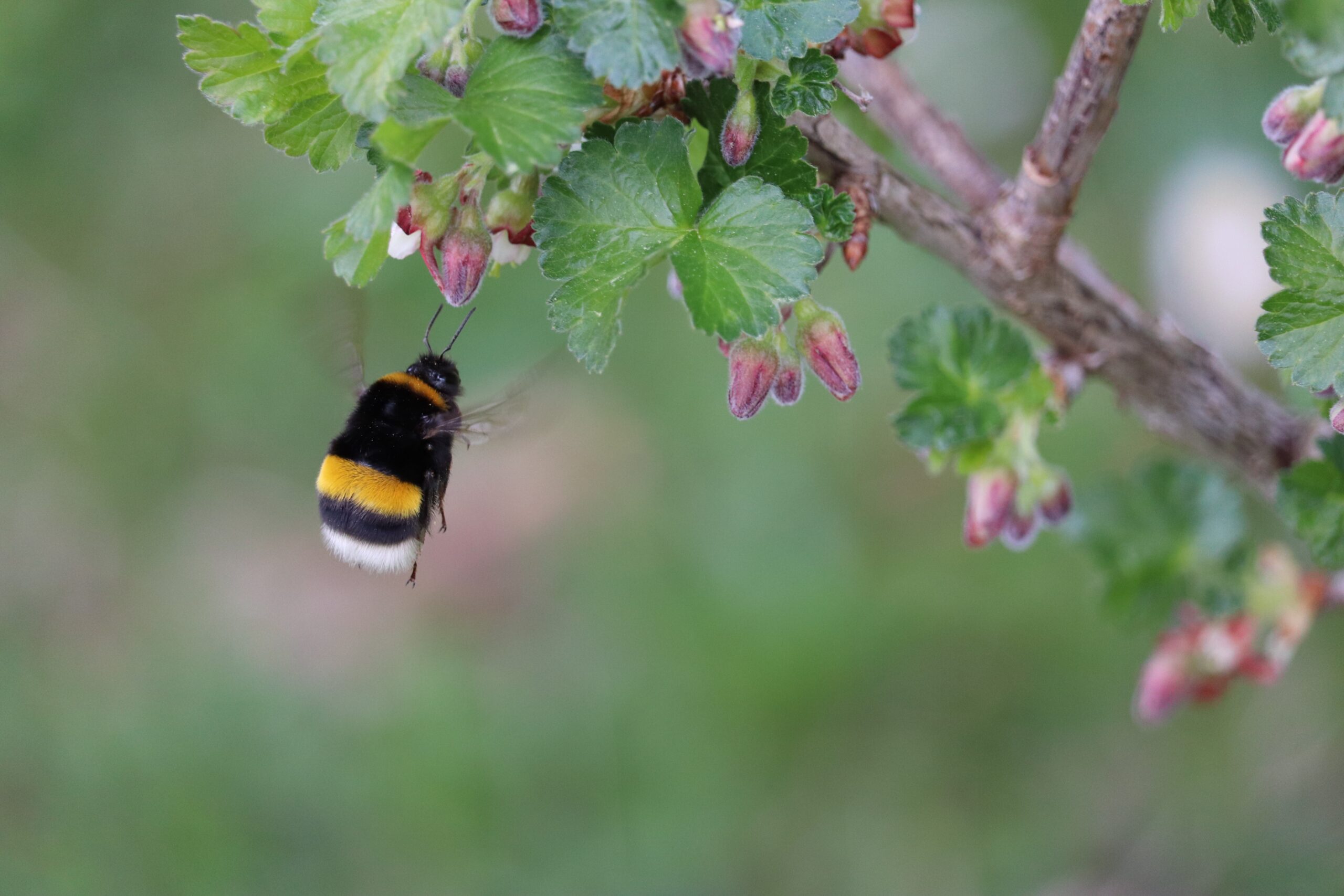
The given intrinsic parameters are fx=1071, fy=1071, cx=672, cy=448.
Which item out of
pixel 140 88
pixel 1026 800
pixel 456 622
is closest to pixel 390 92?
pixel 1026 800

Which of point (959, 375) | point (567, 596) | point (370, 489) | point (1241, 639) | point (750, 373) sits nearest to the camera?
point (750, 373)

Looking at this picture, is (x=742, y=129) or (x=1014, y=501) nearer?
(x=742, y=129)

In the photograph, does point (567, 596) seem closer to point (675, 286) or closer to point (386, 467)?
point (386, 467)

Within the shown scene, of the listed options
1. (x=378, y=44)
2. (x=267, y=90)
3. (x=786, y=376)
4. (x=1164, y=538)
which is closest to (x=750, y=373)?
(x=786, y=376)

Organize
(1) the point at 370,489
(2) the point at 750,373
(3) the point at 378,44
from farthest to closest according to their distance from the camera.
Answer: (1) the point at 370,489 → (2) the point at 750,373 → (3) the point at 378,44

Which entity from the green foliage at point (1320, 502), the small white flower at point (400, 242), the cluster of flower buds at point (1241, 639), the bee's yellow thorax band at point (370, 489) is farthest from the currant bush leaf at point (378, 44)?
the cluster of flower buds at point (1241, 639)

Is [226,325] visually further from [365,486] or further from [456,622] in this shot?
[365,486]

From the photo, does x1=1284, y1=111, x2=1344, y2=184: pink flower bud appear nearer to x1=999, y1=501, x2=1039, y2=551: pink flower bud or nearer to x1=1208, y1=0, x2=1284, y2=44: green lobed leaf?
x1=1208, y1=0, x2=1284, y2=44: green lobed leaf
